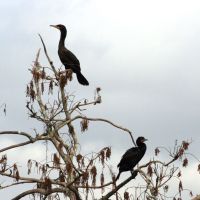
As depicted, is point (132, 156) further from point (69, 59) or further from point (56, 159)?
point (56, 159)

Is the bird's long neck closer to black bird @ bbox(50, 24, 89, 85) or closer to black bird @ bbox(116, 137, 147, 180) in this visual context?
black bird @ bbox(50, 24, 89, 85)

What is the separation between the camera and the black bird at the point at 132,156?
48.2ft

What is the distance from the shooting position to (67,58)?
679 inches

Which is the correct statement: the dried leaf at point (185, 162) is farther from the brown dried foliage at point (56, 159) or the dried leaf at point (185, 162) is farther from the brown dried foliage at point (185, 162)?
the brown dried foliage at point (56, 159)

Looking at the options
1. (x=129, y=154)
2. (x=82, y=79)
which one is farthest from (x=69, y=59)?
(x=129, y=154)

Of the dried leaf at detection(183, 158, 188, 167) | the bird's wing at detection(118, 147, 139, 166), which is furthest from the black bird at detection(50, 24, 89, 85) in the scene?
the dried leaf at detection(183, 158, 188, 167)

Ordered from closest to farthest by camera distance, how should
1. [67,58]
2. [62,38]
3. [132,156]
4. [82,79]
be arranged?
[132,156], [82,79], [67,58], [62,38]

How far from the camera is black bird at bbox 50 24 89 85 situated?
56.2ft

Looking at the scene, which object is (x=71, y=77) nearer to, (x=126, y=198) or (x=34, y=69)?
(x=34, y=69)

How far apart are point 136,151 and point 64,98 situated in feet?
11.3

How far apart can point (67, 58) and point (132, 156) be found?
3.41 m

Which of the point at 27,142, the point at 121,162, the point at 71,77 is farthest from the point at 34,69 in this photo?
the point at 121,162

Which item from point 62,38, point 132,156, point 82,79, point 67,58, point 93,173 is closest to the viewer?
point 93,173

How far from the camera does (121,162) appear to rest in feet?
48.7
